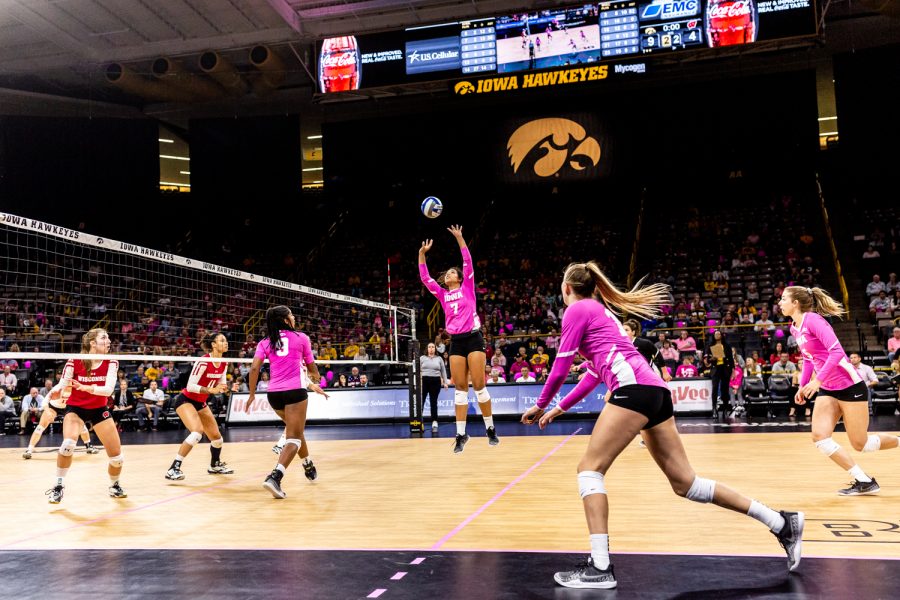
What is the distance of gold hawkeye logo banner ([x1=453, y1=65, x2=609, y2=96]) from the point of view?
58.9ft

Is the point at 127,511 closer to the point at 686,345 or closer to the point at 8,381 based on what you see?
the point at 686,345

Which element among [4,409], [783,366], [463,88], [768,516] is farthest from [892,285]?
[4,409]

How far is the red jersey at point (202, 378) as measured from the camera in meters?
8.67

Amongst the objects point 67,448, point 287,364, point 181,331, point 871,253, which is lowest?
point 67,448

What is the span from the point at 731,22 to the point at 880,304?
27.0 ft

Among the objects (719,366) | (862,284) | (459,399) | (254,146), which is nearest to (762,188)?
(862,284)

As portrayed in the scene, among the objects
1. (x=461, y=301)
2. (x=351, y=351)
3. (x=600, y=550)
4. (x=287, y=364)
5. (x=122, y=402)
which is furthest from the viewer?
(x=351, y=351)

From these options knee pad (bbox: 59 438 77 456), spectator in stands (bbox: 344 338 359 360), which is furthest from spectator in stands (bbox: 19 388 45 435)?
knee pad (bbox: 59 438 77 456)

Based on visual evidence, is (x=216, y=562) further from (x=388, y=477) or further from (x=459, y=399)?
(x=459, y=399)

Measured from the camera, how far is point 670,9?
56.7 ft

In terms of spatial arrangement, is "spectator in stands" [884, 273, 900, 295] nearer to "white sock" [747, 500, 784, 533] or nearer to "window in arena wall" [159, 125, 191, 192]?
"white sock" [747, 500, 784, 533]

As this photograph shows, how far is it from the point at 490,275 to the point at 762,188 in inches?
420

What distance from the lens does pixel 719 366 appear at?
599 inches

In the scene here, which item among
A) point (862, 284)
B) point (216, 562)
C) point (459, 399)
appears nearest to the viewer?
point (216, 562)
